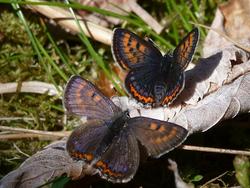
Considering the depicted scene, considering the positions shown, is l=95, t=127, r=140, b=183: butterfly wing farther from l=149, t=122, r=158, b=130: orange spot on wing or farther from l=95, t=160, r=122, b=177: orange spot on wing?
l=149, t=122, r=158, b=130: orange spot on wing

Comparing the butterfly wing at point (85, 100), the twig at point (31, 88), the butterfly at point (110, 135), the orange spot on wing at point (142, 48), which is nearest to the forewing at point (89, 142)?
the butterfly at point (110, 135)

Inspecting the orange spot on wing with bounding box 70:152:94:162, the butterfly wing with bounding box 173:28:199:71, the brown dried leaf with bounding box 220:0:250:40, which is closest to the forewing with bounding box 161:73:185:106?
the butterfly wing with bounding box 173:28:199:71

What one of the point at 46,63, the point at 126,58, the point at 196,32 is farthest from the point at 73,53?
the point at 196,32

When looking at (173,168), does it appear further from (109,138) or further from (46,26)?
(46,26)

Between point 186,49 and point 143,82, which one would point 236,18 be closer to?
point 186,49

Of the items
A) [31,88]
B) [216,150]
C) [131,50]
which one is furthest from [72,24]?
[216,150]
